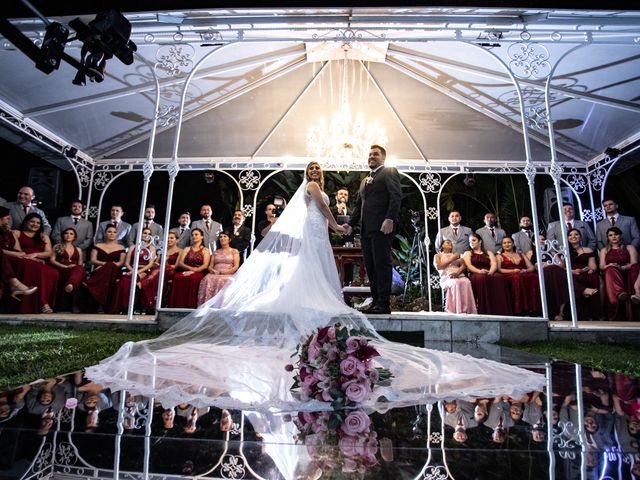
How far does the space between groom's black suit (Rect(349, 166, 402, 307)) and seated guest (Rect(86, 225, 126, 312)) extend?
4791mm

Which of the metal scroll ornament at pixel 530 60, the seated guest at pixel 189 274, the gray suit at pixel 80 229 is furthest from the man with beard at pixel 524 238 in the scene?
the gray suit at pixel 80 229

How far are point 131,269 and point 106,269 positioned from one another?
428 mm

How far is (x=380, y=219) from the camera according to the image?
16.8 feet

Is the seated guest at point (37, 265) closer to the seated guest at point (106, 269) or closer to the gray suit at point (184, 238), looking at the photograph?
the seated guest at point (106, 269)

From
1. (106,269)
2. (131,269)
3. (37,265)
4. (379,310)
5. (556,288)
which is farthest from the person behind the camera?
(131,269)

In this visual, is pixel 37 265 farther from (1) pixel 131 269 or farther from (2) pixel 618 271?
(2) pixel 618 271

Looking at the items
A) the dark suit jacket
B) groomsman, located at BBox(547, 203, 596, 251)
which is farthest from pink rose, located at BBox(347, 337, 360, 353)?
groomsman, located at BBox(547, 203, 596, 251)

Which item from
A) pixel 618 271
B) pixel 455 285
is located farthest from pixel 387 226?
pixel 618 271

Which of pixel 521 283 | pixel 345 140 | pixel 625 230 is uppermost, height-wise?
pixel 345 140

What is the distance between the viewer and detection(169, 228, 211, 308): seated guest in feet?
22.9

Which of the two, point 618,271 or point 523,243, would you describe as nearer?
point 618,271

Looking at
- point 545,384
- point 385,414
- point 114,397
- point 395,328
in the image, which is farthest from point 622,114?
point 114,397

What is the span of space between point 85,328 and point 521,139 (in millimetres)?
8404

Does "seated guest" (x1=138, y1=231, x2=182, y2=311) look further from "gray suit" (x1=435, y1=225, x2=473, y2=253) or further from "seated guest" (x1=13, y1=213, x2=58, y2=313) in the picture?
"gray suit" (x1=435, y1=225, x2=473, y2=253)
